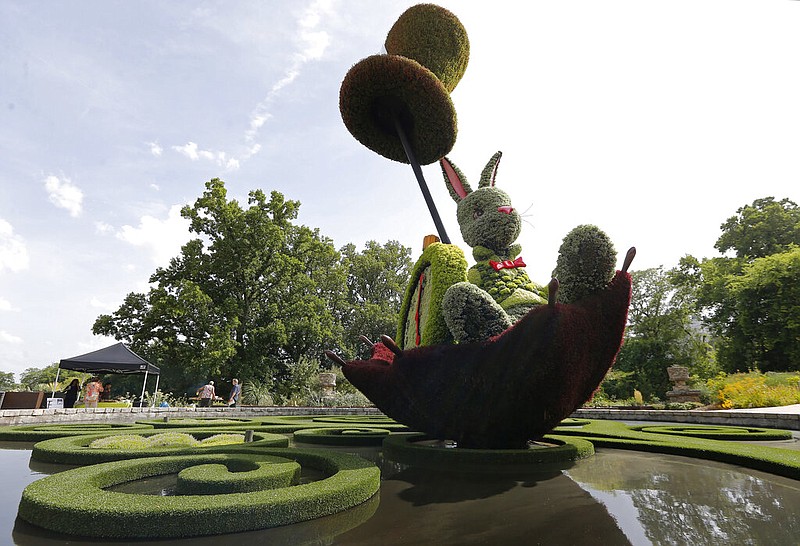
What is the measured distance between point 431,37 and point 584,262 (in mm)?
6769

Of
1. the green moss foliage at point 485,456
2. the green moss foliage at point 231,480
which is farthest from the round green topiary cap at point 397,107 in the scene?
the green moss foliage at point 231,480

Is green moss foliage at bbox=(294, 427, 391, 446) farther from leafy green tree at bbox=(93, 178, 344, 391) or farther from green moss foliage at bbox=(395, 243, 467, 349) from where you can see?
leafy green tree at bbox=(93, 178, 344, 391)

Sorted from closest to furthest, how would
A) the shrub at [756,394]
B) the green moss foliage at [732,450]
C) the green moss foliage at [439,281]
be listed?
the green moss foliage at [732,450] < the green moss foliage at [439,281] < the shrub at [756,394]

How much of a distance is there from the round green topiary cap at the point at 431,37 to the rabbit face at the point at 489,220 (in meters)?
3.45

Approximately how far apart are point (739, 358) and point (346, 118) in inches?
1088

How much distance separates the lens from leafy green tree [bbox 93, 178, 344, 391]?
2367 cm

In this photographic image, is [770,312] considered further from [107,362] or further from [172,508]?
[107,362]

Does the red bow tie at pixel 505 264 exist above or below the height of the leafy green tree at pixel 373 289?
below

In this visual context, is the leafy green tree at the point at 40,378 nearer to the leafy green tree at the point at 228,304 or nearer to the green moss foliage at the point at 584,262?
the leafy green tree at the point at 228,304

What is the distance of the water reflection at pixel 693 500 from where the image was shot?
3123 millimetres

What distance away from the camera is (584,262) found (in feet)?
17.2

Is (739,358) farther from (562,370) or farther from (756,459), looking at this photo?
(562,370)

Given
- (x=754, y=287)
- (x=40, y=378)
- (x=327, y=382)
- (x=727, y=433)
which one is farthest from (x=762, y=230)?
(x=40, y=378)

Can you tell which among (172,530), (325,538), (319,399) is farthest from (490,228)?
(319,399)
